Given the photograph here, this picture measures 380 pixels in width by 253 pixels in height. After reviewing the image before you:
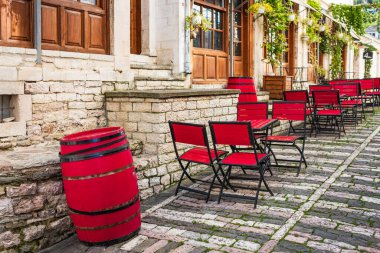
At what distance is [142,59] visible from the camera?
27.4ft

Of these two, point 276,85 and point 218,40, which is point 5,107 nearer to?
point 218,40

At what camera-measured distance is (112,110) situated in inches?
253

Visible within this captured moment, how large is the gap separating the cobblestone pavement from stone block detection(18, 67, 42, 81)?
6.97 feet

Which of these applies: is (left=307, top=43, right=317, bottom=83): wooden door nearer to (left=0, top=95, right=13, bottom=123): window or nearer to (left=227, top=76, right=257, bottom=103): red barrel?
(left=227, top=76, right=257, bottom=103): red barrel

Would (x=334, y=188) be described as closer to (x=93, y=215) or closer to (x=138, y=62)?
(x=93, y=215)

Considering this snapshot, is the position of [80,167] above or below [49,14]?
below

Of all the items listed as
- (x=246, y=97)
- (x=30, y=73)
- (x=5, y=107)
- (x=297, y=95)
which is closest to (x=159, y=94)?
(x=30, y=73)

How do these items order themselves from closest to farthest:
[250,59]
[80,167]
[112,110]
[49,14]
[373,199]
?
[80,167] < [373,199] < [49,14] < [112,110] < [250,59]

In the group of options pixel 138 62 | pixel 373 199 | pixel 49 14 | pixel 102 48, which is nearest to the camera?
pixel 373 199

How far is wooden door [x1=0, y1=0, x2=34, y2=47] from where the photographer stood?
540cm

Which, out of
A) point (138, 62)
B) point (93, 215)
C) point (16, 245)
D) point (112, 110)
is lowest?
point (16, 245)

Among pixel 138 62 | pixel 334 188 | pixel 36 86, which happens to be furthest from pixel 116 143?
pixel 138 62

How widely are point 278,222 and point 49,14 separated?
410 cm

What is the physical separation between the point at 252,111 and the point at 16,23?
3.55 metres
